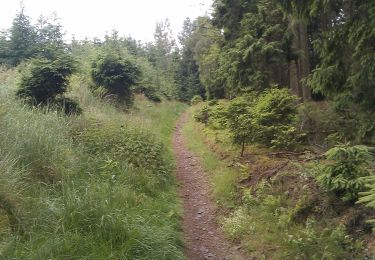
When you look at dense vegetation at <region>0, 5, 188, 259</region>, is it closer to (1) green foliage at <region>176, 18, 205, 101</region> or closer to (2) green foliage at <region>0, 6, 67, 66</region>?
(2) green foliage at <region>0, 6, 67, 66</region>

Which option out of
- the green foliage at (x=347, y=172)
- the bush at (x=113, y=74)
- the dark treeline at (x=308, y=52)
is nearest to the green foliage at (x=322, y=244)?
the green foliage at (x=347, y=172)

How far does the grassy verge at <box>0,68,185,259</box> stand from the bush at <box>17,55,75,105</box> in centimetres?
110

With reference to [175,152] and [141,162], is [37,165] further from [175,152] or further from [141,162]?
[175,152]

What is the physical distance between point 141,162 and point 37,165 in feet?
10.0

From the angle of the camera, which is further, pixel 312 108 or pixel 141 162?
pixel 312 108

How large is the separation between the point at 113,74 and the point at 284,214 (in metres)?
11.8

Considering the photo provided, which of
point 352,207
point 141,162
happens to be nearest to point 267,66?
point 141,162

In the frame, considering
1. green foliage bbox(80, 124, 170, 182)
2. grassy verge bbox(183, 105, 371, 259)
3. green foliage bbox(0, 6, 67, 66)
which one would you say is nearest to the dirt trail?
grassy verge bbox(183, 105, 371, 259)

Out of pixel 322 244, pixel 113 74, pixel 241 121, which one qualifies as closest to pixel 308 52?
pixel 241 121

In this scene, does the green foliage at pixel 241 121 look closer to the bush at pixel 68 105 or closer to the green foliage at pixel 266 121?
the green foliage at pixel 266 121

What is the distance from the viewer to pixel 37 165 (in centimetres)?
590

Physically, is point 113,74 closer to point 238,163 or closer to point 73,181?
point 238,163

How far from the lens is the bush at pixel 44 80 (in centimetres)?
974

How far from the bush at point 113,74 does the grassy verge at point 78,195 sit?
6797mm
